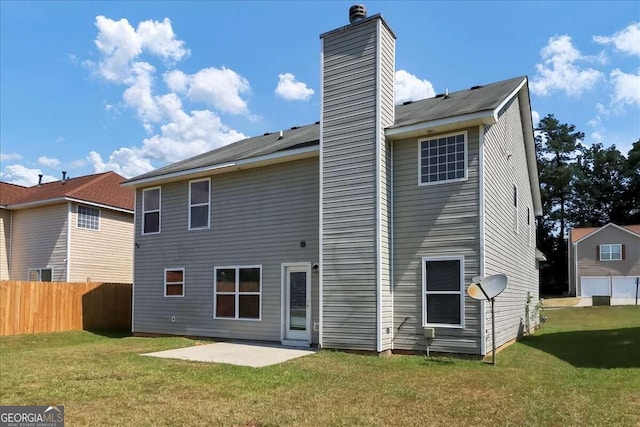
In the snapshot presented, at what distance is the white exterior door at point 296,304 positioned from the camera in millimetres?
11883

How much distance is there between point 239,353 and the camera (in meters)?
10.6

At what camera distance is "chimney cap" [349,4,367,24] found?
1125 cm

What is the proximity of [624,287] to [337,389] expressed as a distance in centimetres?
3642

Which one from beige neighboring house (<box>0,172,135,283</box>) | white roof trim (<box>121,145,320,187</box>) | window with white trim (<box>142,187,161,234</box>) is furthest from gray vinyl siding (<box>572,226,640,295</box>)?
window with white trim (<box>142,187,161,234</box>)

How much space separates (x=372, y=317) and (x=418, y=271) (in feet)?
4.40

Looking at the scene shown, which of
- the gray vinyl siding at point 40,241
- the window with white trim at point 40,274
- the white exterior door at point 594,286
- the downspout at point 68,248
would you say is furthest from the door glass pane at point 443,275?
the white exterior door at point 594,286

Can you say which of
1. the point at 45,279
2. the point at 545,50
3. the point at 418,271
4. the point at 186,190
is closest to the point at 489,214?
the point at 418,271

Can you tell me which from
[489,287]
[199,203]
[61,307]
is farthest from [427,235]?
[61,307]

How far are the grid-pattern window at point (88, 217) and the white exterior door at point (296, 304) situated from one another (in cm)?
1169

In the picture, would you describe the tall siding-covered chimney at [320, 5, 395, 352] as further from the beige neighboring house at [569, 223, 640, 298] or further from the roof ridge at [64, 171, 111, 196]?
the beige neighboring house at [569, 223, 640, 298]

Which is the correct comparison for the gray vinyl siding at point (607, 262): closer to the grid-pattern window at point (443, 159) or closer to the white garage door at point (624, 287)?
the white garage door at point (624, 287)

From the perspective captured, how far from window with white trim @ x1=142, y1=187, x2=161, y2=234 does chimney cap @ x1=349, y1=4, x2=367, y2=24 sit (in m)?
7.72
